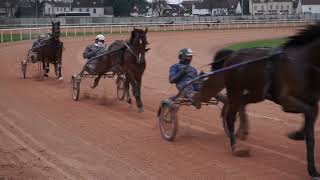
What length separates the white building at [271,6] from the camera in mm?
120312

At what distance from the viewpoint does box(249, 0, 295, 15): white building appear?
4737 inches

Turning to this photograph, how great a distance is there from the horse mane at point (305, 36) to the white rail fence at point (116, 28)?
77.9 ft

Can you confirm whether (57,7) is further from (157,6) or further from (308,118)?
(308,118)

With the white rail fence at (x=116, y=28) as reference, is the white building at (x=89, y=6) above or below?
above

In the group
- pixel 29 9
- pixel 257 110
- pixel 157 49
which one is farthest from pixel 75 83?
pixel 29 9

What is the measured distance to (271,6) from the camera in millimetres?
123562

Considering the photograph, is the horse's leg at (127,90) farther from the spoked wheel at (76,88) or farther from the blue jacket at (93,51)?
the blue jacket at (93,51)

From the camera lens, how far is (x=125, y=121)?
9828mm

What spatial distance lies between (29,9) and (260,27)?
49.9 metres

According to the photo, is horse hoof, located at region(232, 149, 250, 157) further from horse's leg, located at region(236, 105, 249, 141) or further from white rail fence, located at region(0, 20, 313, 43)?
white rail fence, located at region(0, 20, 313, 43)

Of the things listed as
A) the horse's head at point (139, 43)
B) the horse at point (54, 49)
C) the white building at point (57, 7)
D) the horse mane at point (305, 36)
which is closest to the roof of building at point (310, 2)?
the white building at point (57, 7)

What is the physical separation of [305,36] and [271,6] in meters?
121

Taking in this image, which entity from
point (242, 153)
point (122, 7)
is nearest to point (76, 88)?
point (242, 153)

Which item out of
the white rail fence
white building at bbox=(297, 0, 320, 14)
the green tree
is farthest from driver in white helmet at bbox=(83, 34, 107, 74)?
white building at bbox=(297, 0, 320, 14)
